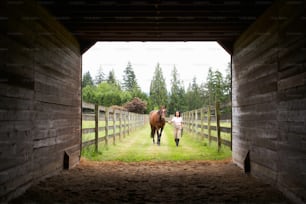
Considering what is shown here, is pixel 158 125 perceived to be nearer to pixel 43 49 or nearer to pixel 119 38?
pixel 119 38

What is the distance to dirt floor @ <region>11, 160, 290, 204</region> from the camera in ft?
15.3

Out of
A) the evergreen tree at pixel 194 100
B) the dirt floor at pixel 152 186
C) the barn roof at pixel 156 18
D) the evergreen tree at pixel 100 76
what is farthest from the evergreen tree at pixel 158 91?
the evergreen tree at pixel 100 76

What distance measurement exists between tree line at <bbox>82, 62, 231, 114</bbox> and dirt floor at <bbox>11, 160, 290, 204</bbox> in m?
34.6

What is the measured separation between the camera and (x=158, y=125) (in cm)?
1477

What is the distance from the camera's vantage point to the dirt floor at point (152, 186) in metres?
4.66

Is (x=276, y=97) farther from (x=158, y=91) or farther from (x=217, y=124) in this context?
(x=158, y=91)

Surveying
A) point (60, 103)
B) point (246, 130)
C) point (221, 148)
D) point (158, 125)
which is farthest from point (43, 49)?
point (158, 125)

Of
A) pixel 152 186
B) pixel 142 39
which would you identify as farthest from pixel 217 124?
pixel 152 186

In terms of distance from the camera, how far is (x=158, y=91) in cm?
5469

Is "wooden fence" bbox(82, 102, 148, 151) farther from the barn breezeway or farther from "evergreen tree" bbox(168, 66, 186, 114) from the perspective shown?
"evergreen tree" bbox(168, 66, 186, 114)

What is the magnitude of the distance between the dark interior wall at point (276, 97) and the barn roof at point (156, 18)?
0.46m

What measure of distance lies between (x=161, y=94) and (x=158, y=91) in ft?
5.23

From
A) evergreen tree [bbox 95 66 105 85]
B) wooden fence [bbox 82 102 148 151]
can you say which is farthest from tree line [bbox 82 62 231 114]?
wooden fence [bbox 82 102 148 151]

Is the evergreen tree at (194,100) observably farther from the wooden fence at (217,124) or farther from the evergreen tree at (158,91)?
the wooden fence at (217,124)
